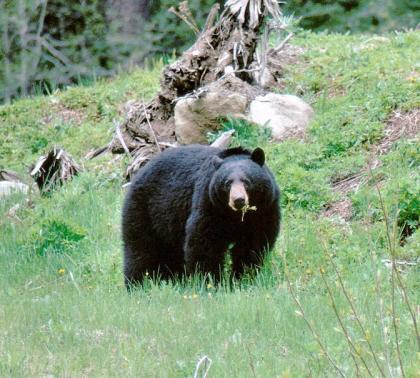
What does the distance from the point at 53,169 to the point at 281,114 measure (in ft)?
10.5

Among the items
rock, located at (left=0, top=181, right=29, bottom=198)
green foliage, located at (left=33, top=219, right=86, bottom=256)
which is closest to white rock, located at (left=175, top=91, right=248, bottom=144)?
green foliage, located at (left=33, top=219, right=86, bottom=256)

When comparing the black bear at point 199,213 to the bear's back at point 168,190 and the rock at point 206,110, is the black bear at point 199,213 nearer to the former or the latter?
the bear's back at point 168,190

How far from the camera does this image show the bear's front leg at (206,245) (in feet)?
26.2

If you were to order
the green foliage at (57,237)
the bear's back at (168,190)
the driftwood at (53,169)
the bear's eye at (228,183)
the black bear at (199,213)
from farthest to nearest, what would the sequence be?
the driftwood at (53,169) → the green foliage at (57,237) → the bear's back at (168,190) → the black bear at (199,213) → the bear's eye at (228,183)

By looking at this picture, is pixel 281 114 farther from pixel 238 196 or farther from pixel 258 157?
pixel 238 196

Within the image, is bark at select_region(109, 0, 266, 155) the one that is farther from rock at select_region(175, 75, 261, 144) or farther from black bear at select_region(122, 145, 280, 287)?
black bear at select_region(122, 145, 280, 287)

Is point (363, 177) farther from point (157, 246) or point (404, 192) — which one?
point (157, 246)

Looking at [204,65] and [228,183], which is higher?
[228,183]

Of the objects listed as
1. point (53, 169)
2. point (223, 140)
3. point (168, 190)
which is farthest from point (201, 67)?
point (168, 190)

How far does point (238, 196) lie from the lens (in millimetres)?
7535

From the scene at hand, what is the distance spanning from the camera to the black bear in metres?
7.84

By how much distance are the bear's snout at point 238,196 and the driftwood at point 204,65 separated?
4588 millimetres

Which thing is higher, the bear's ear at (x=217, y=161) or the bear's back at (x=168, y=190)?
the bear's ear at (x=217, y=161)

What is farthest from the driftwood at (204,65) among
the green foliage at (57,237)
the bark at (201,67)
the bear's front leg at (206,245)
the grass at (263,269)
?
the bear's front leg at (206,245)
